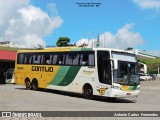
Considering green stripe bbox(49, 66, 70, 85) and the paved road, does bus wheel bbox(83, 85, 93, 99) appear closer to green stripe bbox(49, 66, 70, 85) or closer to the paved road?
the paved road

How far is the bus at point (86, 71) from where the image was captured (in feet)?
72.3

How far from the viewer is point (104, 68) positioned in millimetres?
22469

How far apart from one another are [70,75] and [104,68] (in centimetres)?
353

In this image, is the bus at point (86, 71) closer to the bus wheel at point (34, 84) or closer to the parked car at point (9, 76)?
the bus wheel at point (34, 84)

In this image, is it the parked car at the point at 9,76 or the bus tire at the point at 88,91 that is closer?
the bus tire at the point at 88,91

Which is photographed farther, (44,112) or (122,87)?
(122,87)

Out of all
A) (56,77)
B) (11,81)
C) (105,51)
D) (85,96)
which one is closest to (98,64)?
(105,51)

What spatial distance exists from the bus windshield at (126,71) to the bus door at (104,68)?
407 millimetres

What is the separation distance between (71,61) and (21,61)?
6997 millimetres

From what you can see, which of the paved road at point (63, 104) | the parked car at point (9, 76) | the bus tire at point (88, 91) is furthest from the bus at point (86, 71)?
the parked car at point (9, 76)

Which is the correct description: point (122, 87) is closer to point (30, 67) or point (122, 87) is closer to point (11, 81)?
point (30, 67)

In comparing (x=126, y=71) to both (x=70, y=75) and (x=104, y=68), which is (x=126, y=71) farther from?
(x=70, y=75)

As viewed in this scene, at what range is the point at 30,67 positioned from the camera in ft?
96.6

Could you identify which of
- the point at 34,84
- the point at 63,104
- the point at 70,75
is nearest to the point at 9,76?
the point at 34,84
